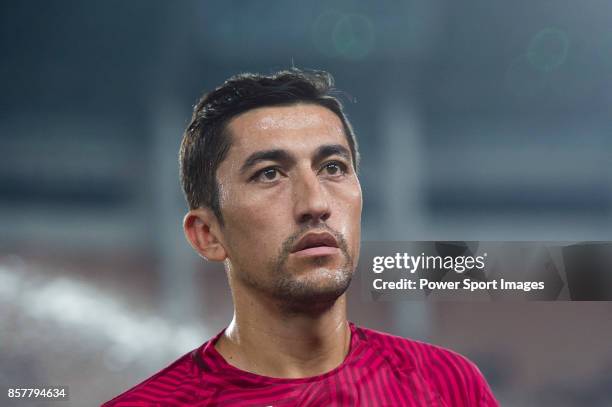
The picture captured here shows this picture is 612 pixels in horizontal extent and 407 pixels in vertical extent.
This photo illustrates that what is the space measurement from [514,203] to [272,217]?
4.15 ft

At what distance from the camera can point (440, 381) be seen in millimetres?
1867

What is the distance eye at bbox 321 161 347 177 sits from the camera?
179 cm

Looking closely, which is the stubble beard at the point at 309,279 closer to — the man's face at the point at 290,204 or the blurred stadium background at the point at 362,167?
the man's face at the point at 290,204

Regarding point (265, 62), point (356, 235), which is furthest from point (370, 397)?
point (265, 62)

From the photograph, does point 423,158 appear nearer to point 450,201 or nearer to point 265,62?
point 450,201

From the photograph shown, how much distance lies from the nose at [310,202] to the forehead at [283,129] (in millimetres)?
125

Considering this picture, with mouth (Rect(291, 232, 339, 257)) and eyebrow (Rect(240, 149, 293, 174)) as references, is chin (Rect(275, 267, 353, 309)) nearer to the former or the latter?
mouth (Rect(291, 232, 339, 257))

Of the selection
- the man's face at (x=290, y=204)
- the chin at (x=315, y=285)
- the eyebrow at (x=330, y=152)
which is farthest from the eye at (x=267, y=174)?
the chin at (x=315, y=285)

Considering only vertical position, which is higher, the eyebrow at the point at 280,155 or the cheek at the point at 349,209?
the eyebrow at the point at 280,155

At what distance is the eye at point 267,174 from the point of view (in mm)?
1739

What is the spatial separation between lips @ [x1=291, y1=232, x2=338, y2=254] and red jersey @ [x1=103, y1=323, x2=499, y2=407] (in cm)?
38

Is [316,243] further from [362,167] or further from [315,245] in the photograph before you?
[362,167]

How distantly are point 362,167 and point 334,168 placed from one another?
769mm

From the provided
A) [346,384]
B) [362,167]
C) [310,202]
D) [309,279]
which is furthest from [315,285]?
[362,167]
